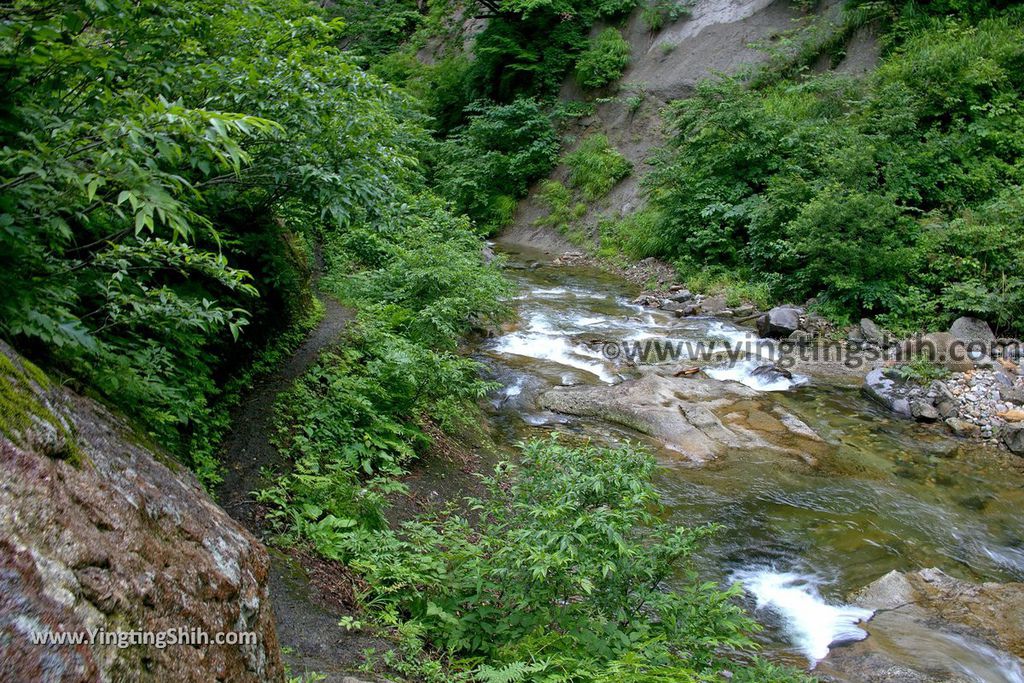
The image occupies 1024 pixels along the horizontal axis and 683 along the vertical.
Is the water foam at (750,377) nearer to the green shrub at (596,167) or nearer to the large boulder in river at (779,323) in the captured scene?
the large boulder in river at (779,323)

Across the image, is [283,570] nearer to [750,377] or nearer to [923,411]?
[750,377]

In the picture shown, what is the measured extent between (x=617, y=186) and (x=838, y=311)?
1137 cm

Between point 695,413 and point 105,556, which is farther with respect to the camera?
point 695,413

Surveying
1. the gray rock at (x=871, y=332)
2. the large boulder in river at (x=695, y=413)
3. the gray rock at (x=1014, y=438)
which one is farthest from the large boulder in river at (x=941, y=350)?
the large boulder in river at (x=695, y=413)

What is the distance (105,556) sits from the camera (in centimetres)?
219

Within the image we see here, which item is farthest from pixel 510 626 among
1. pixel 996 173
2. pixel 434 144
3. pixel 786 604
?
pixel 434 144

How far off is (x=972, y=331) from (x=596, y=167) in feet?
47.2

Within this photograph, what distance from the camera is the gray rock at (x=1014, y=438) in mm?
8812

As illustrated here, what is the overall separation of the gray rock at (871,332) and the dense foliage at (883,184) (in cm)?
29

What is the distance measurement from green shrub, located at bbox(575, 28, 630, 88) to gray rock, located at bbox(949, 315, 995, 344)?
677 inches

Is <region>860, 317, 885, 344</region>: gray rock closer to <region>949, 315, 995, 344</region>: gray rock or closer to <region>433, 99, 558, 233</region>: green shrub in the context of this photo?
<region>949, 315, 995, 344</region>: gray rock

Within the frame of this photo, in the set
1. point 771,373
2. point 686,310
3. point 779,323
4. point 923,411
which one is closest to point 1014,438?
point 923,411

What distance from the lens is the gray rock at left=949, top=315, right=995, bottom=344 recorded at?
11188mm

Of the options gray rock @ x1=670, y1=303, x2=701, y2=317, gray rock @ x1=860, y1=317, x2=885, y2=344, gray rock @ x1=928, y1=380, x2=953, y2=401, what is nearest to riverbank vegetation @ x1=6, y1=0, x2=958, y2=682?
gray rock @ x1=860, y1=317, x2=885, y2=344
